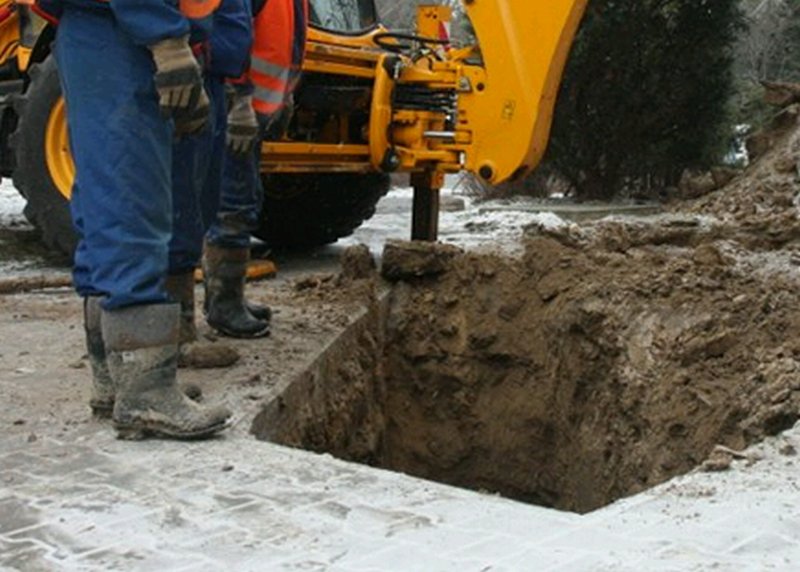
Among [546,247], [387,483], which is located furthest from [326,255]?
[387,483]

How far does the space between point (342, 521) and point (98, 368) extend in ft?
4.72

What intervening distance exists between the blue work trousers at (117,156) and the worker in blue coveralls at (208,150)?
362 millimetres

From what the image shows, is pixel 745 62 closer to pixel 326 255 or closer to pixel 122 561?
pixel 326 255

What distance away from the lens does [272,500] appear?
3357 mm

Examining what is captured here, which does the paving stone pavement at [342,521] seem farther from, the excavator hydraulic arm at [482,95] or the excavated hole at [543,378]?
the excavator hydraulic arm at [482,95]

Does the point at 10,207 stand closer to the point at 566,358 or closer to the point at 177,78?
the point at 566,358

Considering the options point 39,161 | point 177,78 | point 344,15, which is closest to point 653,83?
point 344,15

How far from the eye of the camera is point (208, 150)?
4.50 metres

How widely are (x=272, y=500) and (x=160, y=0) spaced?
1561 mm

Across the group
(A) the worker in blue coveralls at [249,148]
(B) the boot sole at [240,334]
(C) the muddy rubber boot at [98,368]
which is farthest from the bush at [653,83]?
(C) the muddy rubber boot at [98,368]

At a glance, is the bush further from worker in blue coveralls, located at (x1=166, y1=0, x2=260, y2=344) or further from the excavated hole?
worker in blue coveralls, located at (x1=166, y1=0, x2=260, y2=344)

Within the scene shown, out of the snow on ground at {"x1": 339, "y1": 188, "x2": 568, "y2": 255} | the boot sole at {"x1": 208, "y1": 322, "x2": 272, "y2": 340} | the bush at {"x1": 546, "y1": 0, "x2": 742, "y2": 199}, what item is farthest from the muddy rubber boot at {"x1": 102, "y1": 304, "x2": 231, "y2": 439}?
the bush at {"x1": 546, "y1": 0, "x2": 742, "y2": 199}

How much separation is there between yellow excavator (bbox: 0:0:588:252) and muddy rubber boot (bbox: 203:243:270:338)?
1.89 meters

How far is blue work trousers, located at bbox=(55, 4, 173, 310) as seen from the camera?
3.89 metres
